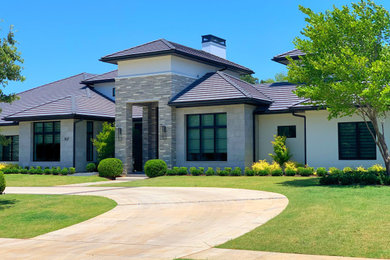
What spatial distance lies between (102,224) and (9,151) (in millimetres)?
25439

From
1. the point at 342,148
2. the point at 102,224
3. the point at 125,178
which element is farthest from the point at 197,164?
the point at 102,224

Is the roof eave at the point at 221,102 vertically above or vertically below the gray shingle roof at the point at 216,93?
below

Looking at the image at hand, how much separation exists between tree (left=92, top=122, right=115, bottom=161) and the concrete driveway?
14.8 metres

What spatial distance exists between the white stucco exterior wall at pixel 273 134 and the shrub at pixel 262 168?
78.8 inches

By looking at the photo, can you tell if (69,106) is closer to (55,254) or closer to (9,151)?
(9,151)

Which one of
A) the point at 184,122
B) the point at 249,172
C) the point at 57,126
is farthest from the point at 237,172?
the point at 57,126

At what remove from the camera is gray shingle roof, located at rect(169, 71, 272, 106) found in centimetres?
2652

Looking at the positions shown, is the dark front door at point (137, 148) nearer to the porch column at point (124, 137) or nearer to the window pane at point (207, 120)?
the porch column at point (124, 137)

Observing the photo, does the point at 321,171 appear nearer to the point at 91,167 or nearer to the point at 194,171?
the point at 194,171

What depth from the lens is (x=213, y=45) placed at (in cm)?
3650

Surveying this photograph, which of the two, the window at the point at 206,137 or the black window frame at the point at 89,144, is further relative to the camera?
the black window frame at the point at 89,144

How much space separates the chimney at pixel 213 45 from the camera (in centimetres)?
3634

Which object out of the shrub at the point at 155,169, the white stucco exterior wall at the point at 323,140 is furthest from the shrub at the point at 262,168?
the shrub at the point at 155,169

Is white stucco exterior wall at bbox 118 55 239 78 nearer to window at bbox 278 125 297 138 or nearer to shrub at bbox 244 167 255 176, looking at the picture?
window at bbox 278 125 297 138
